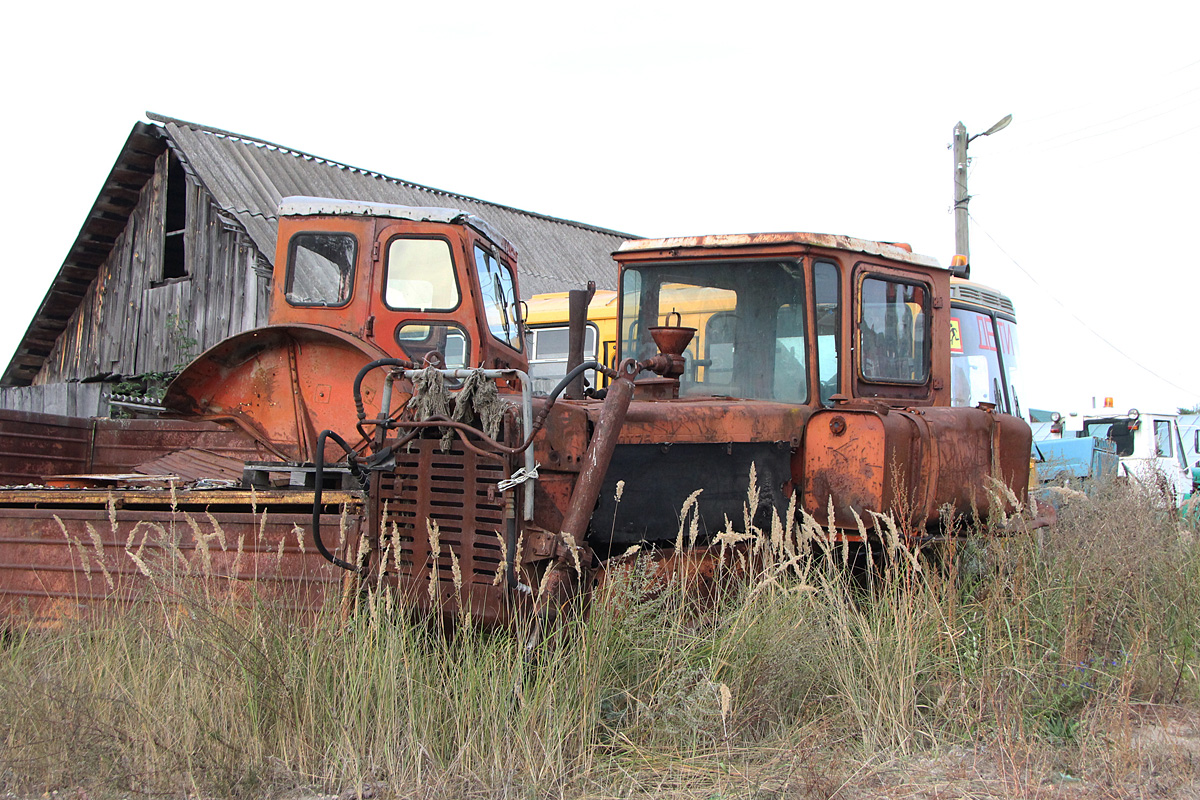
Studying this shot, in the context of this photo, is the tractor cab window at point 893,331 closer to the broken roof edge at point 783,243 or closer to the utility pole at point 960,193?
the broken roof edge at point 783,243

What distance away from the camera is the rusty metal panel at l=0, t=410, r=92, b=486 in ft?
22.9

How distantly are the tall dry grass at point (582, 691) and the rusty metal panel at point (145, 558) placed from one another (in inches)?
10.2

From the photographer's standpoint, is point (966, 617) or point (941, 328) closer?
point (966, 617)

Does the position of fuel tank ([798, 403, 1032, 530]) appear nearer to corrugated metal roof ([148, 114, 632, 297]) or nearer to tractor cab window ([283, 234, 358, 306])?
tractor cab window ([283, 234, 358, 306])

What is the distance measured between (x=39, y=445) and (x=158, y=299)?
1119cm

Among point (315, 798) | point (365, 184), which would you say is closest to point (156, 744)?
→ point (315, 798)

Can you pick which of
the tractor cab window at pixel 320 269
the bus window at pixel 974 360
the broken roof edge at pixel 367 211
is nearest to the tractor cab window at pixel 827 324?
the broken roof edge at pixel 367 211

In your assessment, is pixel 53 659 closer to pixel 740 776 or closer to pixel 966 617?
pixel 740 776

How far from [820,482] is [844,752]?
1.72 metres

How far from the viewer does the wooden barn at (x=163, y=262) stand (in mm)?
16359

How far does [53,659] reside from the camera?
15.5 ft

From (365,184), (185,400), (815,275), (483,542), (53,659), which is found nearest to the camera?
(483,542)

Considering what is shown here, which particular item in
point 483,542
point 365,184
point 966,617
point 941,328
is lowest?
point 966,617

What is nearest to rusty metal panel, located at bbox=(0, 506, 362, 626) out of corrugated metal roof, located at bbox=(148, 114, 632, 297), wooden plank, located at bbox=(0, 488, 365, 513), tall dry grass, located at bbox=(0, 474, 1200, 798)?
wooden plank, located at bbox=(0, 488, 365, 513)
